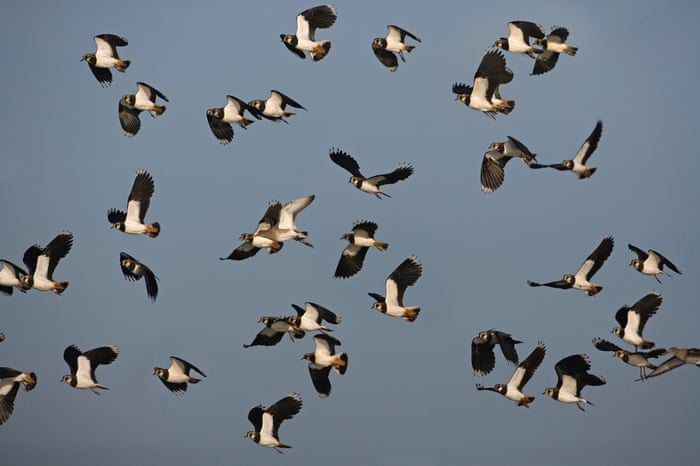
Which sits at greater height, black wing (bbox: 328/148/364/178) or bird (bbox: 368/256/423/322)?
black wing (bbox: 328/148/364/178)

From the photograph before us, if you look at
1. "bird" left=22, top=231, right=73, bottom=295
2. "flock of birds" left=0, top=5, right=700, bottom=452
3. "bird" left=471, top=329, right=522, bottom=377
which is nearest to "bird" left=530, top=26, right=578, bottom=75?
"flock of birds" left=0, top=5, right=700, bottom=452

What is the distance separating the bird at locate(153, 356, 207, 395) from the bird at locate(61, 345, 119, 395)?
62.8 inches

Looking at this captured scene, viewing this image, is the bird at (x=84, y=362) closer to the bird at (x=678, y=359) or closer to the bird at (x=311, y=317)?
the bird at (x=311, y=317)

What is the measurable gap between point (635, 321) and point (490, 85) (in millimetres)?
8050

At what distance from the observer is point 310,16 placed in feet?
116

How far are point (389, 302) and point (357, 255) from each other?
200 centimetres

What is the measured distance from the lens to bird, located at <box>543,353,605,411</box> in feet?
111

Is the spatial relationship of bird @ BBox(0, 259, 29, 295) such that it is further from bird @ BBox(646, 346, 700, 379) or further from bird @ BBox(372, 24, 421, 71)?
bird @ BBox(646, 346, 700, 379)

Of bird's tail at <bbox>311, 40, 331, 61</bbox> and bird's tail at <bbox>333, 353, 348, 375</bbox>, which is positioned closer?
bird's tail at <bbox>333, 353, 348, 375</bbox>

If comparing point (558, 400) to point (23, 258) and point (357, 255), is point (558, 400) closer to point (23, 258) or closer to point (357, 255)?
point (357, 255)

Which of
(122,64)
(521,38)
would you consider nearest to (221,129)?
(122,64)

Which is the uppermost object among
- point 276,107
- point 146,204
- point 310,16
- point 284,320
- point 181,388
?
point 310,16

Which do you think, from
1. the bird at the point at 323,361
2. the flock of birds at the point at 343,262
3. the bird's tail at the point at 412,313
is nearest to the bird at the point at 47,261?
the flock of birds at the point at 343,262

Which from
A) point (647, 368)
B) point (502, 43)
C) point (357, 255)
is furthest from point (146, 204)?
point (647, 368)
